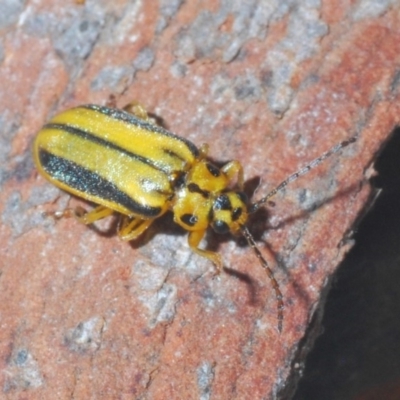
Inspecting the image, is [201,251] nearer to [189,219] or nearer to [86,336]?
[189,219]

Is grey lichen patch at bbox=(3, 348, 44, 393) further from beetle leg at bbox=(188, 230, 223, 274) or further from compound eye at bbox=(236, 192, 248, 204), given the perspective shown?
compound eye at bbox=(236, 192, 248, 204)

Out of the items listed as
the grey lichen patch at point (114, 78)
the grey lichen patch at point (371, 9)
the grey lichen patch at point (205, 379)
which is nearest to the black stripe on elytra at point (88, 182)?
the grey lichen patch at point (114, 78)

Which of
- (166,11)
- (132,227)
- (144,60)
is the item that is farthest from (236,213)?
(166,11)

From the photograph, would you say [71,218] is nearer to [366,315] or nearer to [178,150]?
[178,150]

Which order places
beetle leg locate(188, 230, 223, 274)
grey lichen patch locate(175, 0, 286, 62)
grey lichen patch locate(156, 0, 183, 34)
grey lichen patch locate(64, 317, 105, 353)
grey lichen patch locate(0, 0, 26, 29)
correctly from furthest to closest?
grey lichen patch locate(0, 0, 26, 29) → grey lichen patch locate(156, 0, 183, 34) → grey lichen patch locate(175, 0, 286, 62) → beetle leg locate(188, 230, 223, 274) → grey lichen patch locate(64, 317, 105, 353)

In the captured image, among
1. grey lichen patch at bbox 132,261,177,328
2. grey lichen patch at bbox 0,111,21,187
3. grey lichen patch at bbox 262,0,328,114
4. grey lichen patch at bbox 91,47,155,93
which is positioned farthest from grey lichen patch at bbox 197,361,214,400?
grey lichen patch at bbox 91,47,155,93
